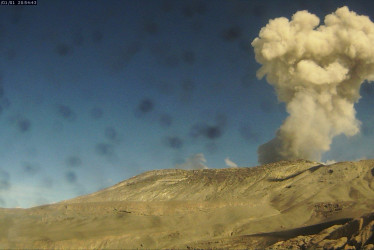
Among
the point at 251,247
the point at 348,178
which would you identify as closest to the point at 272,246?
the point at 251,247

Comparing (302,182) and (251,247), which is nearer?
(251,247)

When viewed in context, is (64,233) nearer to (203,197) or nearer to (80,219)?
(80,219)

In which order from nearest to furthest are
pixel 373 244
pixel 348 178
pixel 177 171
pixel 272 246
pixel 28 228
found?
pixel 373 244
pixel 272 246
pixel 28 228
pixel 348 178
pixel 177 171

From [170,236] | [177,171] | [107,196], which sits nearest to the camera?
[170,236]

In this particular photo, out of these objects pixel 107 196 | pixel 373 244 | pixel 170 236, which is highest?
pixel 107 196

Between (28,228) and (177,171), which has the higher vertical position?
(177,171)

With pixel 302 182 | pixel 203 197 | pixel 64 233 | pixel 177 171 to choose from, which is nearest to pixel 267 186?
pixel 302 182
